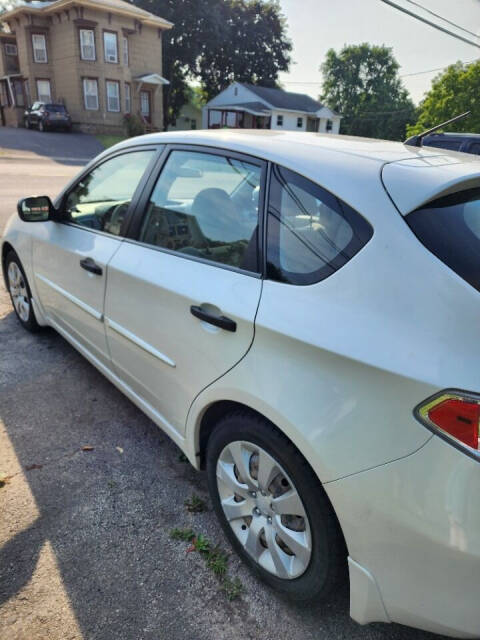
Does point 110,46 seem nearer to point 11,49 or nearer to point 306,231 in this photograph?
point 11,49

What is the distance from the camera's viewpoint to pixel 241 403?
1823mm

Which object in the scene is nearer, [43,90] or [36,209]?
[36,209]

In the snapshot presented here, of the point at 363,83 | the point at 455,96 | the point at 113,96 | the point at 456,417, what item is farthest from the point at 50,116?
the point at 363,83

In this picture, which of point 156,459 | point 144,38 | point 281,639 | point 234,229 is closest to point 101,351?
point 156,459

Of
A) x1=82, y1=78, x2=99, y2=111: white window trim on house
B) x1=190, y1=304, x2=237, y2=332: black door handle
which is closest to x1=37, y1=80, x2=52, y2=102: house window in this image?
x1=82, y1=78, x2=99, y2=111: white window trim on house

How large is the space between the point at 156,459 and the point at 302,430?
4.80ft

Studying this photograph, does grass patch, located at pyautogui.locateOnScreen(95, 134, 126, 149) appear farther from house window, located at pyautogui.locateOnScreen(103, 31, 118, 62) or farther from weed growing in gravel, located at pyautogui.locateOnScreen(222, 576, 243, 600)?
weed growing in gravel, located at pyautogui.locateOnScreen(222, 576, 243, 600)

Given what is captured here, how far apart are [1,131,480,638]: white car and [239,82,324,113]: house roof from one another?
41416 millimetres

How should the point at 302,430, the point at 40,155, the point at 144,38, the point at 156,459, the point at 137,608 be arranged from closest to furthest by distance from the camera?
the point at 302,430 → the point at 137,608 → the point at 156,459 → the point at 40,155 → the point at 144,38

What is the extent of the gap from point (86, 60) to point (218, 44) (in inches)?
663

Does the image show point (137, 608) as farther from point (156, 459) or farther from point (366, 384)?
point (366, 384)

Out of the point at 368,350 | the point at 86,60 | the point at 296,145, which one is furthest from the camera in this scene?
the point at 86,60

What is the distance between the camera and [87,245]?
2957 millimetres

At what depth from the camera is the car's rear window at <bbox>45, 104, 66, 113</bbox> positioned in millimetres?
28188
